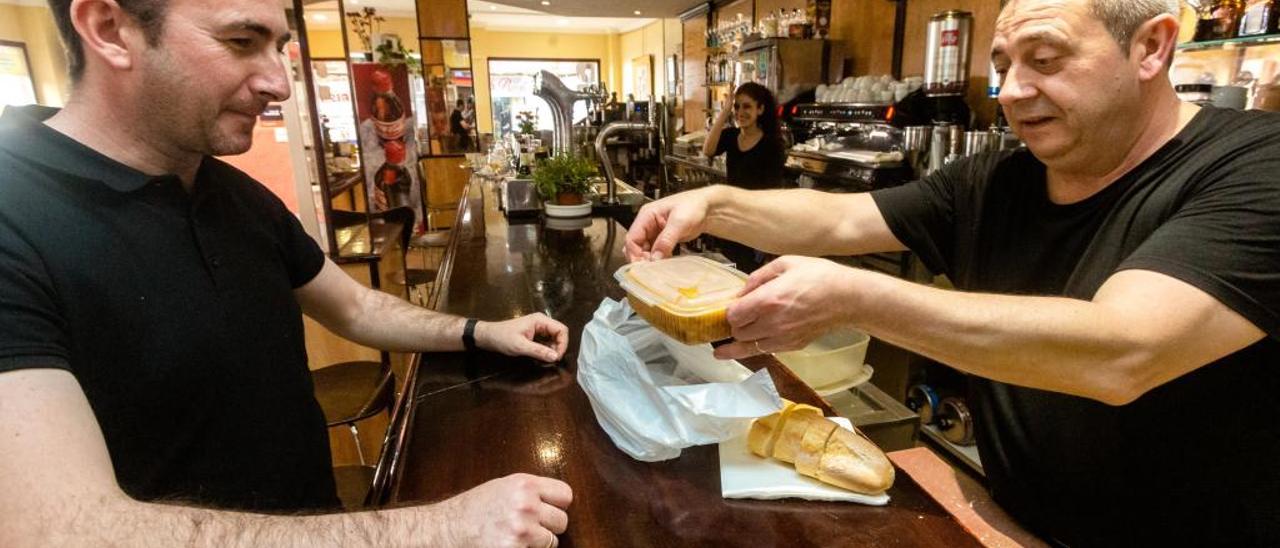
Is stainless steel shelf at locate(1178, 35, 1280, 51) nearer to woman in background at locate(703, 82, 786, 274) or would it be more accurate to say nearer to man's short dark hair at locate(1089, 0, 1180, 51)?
man's short dark hair at locate(1089, 0, 1180, 51)

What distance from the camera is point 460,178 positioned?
845 cm

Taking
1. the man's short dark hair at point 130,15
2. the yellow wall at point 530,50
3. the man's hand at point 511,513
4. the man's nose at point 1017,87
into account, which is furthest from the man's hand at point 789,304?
the yellow wall at point 530,50

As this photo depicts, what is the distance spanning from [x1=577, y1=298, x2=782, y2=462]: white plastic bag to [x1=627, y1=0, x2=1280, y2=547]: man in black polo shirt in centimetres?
9

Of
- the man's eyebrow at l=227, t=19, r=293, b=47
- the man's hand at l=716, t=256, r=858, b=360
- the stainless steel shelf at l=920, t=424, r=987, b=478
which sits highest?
the man's eyebrow at l=227, t=19, r=293, b=47

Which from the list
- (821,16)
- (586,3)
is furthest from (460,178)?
(821,16)

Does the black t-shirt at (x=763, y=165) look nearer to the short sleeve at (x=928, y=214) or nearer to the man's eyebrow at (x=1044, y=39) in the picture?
the short sleeve at (x=928, y=214)

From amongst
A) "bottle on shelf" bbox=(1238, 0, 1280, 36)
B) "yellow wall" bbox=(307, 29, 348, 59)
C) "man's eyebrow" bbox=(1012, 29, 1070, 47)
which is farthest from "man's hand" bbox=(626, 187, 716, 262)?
"yellow wall" bbox=(307, 29, 348, 59)

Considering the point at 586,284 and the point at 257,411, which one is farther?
the point at 586,284

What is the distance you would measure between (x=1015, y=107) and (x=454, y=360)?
4.22 ft

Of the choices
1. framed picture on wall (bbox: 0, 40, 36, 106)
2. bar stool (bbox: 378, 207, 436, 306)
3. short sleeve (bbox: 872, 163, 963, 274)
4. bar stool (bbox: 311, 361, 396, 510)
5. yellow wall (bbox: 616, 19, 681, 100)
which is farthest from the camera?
yellow wall (bbox: 616, 19, 681, 100)

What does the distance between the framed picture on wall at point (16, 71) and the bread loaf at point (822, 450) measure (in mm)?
4576

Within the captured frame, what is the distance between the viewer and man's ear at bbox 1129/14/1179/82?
1096 mm

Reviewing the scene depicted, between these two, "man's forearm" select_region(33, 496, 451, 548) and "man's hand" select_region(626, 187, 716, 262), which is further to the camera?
"man's hand" select_region(626, 187, 716, 262)

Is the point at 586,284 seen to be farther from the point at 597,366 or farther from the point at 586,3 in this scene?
the point at 586,3
